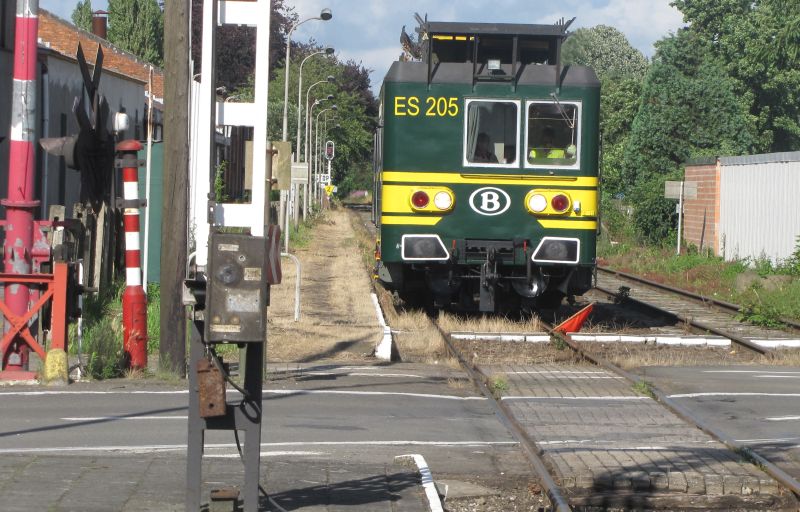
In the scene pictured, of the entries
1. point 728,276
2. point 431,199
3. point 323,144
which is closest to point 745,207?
point 728,276

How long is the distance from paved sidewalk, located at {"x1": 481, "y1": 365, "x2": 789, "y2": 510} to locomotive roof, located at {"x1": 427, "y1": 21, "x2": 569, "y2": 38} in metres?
5.94

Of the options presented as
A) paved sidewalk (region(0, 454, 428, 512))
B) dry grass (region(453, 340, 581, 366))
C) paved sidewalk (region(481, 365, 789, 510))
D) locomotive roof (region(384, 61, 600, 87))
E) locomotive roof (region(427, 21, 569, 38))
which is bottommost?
dry grass (region(453, 340, 581, 366))

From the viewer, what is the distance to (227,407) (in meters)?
6.04

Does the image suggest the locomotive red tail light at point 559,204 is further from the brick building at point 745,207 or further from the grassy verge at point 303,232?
the grassy verge at point 303,232

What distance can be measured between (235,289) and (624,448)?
375 centimetres

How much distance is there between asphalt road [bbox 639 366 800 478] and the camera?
29.2 ft

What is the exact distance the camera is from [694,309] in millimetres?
21422

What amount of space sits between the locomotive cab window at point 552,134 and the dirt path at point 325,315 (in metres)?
3.18

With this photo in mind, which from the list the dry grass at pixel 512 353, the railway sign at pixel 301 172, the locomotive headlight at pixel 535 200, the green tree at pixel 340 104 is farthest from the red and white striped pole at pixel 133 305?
the green tree at pixel 340 104

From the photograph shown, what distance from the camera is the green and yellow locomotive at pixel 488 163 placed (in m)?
16.5

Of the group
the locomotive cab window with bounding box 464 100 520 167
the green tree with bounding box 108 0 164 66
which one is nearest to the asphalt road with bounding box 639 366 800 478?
the locomotive cab window with bounding box 464 100 520 167

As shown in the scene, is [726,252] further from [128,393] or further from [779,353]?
[128,393]

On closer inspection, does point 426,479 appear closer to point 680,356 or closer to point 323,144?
point 680,356

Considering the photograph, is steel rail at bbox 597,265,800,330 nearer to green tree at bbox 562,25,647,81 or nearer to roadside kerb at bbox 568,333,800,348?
roadside kerb at bbox 568,333,800,348
